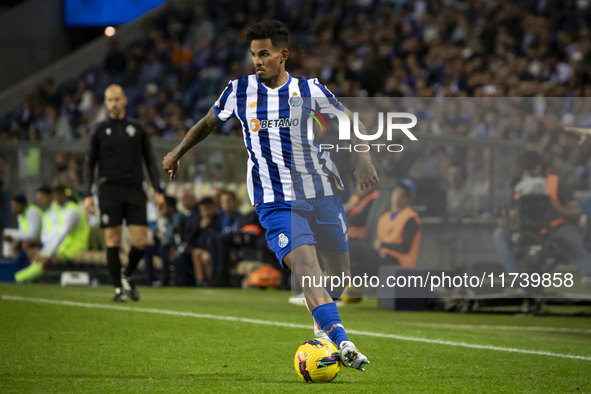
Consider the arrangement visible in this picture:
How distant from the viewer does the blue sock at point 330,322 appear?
14.6 ft

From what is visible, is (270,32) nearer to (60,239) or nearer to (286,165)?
(286,165)

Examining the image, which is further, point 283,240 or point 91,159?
point 91,159

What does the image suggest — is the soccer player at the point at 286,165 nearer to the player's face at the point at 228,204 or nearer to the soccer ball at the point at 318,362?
the soccer ball at the point at 318,362

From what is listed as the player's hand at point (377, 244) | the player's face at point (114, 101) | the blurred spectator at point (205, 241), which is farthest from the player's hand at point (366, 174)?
the blurred spectator at point (205, 241)

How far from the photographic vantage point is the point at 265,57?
15.6 ft

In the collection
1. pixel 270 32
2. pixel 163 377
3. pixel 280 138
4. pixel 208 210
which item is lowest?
pixel 163 377

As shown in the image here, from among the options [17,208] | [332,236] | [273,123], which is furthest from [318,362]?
[17,208]

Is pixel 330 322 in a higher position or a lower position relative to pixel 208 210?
lower

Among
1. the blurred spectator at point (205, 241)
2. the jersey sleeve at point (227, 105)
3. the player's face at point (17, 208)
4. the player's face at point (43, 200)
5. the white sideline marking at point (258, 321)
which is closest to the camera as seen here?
the jersey sleeve at point (227, 105)

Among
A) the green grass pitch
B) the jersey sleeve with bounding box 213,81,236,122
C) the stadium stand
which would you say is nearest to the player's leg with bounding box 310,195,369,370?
the green grass pitch

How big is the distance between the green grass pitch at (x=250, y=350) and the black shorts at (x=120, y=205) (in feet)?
2.81

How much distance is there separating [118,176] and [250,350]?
3410 millimetres

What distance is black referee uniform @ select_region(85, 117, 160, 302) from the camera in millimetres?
8586

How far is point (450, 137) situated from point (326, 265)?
191 inches
